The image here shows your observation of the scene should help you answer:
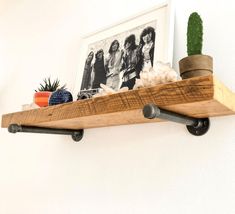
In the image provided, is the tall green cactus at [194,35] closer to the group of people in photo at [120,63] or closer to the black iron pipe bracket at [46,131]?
the group of people in photo at [120,63]

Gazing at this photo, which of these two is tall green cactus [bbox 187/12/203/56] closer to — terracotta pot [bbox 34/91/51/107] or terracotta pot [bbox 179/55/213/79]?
terracotta pot [bbox 179/55/213/79]

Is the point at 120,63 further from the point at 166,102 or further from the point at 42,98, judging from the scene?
the point at 166,102

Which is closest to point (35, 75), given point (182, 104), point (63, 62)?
point (63, 62)

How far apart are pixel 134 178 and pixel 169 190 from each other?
13 cm

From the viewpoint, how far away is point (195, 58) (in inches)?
25.9

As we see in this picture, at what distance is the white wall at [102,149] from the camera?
76 centimetres

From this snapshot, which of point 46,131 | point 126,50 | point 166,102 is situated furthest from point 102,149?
point 166,102

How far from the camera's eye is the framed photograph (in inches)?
35.1

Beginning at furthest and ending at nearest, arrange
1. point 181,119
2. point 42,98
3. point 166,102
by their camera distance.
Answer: point 42,98 < point 181,119 < point 166,102

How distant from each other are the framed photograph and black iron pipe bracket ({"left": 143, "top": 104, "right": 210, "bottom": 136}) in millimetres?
195

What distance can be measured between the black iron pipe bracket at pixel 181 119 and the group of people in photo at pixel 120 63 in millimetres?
211

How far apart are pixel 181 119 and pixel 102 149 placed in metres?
0.40

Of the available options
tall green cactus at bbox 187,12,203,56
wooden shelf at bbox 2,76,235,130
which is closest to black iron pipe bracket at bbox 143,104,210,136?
wooden shelf at bbox 2,76,235,130

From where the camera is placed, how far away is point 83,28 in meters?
1.27
